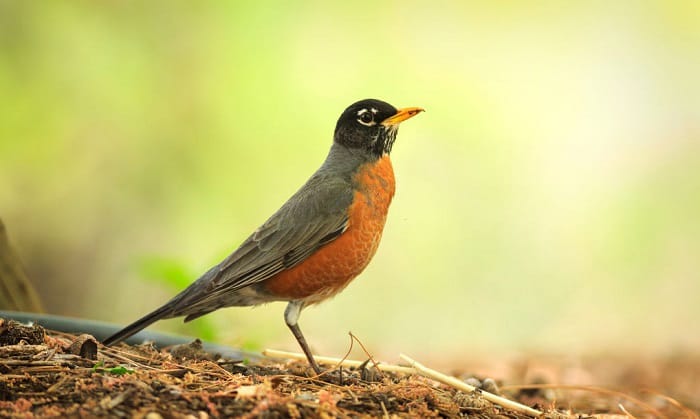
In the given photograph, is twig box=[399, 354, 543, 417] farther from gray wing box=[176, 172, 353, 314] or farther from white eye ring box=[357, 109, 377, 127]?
white eye ring box=[357, 109, 377, 127]

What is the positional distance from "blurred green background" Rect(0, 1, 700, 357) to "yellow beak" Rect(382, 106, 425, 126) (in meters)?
4.61

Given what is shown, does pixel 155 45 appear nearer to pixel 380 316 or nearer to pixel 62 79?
pixel 62 79

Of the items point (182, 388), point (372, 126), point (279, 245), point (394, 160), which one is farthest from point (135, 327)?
point (394, 160)

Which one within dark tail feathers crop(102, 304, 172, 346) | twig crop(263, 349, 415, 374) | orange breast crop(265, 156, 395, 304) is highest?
orange breast crop(265, 156, 395, 304)

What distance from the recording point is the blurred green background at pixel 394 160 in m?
10.2

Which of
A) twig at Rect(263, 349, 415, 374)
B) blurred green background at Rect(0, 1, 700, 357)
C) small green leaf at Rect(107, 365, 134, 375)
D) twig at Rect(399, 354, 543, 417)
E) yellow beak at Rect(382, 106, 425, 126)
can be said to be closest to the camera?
small green leaf at Rect(107, 365, 134, 375)

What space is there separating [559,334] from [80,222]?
22.1 ft

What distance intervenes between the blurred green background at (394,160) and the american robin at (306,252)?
4.46 m

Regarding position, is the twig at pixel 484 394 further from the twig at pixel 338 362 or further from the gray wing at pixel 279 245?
the gray wing at pixel 279 245

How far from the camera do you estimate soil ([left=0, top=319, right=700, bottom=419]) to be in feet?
9.42

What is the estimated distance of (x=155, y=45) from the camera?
36.5 feet

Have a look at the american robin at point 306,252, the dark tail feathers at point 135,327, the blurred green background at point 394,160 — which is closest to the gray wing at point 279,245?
the american robin at point 306,252

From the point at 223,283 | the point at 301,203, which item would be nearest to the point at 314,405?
the point at 223,283

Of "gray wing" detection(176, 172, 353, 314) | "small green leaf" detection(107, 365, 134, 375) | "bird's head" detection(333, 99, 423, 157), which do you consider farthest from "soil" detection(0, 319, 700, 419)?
"bird's head" detection(333, 99, 423, 157)
